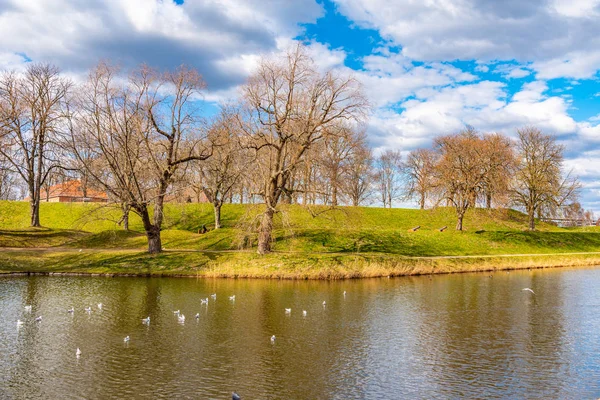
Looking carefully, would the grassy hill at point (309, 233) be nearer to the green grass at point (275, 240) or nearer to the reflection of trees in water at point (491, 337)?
the green grass at point (275, 240)

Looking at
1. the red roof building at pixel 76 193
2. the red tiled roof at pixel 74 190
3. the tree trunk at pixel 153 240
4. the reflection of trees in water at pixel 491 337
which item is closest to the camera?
the reflection of trees in water at pixel 491 337

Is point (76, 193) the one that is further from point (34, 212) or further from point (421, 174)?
point (421, 174)

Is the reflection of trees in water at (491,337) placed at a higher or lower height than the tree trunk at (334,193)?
lower

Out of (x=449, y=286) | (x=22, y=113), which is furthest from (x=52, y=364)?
(x=22, y=113)

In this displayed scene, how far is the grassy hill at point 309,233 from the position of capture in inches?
1923

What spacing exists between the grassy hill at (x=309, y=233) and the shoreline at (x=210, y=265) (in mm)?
2982

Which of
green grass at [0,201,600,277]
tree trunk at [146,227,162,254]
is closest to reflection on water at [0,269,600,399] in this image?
green grass at [0,201,600,277]

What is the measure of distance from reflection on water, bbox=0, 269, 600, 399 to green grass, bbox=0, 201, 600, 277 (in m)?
7.81

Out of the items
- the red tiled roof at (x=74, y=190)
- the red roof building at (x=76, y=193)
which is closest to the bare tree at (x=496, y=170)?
the red roof building at (x=76, y=193)

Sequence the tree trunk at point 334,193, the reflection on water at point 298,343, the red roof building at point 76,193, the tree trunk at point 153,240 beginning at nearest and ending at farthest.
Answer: the reflection on water at point 298,343 → the tree trunk at point 334,193 → the tree trunk at point 153,240 → the red roof building at point 76,193

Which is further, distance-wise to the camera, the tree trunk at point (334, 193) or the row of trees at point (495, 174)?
the row of trees at point (495, 174)

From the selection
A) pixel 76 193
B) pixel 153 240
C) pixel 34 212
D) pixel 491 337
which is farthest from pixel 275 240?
pixel 76 193

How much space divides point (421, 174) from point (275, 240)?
3743 cm

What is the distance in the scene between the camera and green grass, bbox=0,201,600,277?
131 ft
